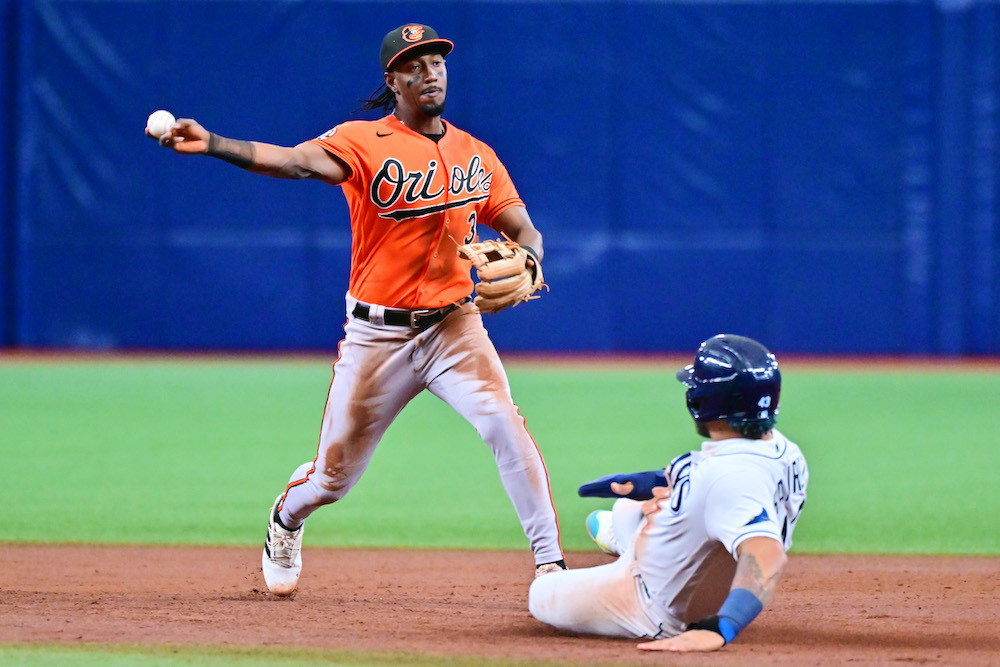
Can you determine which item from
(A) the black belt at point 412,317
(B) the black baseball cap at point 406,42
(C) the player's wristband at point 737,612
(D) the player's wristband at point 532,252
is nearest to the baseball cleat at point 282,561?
(A) the black belt at point 412,317

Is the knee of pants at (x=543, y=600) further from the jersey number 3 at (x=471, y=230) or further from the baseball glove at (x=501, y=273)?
the jersey number 3 at (x=471, y=230)

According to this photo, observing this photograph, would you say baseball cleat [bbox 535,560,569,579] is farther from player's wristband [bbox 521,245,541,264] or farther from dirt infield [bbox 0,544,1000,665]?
player's wristband [bbox 521,245,541,264]

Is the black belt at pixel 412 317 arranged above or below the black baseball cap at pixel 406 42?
below

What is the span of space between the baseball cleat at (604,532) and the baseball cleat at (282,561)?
47.8 inches

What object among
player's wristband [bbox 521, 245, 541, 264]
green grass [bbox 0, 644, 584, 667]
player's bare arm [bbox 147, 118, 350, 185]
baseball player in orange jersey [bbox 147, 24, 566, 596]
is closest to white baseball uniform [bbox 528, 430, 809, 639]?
green grass [bbox 0, 644, 584, 667]

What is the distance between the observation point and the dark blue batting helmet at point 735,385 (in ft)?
11.8

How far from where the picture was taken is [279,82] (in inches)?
619

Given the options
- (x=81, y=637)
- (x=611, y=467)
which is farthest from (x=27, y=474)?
(x=81, y=637)

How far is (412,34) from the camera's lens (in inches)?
193

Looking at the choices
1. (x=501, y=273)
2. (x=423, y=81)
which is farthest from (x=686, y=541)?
(x=423, y=81)

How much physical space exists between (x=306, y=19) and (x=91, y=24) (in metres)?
2.71

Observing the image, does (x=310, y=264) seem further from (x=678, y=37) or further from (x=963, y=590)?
(x=963, y=590)

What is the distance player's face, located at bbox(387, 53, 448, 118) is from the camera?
4.88 metres

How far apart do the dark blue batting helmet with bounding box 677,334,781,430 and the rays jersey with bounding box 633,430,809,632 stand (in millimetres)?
80
